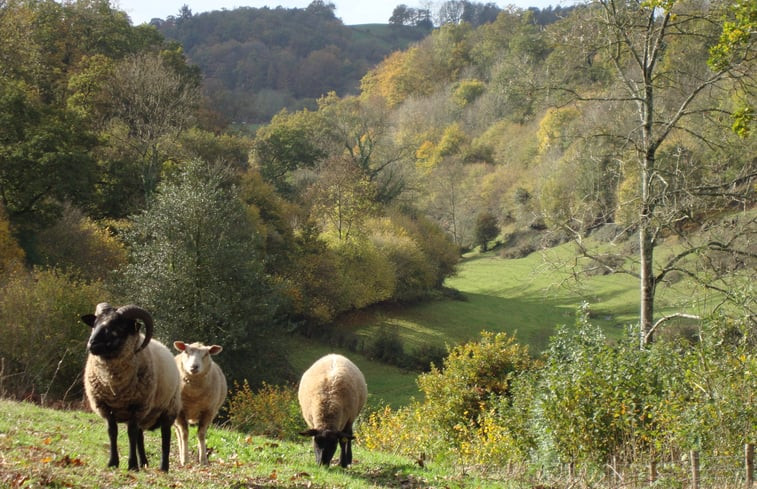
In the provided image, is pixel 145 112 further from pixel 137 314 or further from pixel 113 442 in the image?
pixel 113 442

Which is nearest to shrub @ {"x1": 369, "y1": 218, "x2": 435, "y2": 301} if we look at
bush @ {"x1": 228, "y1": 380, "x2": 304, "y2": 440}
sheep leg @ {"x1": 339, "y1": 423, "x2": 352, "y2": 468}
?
bush @ {"x1": 228, "y1": 380, "x2": 304, "y2": 440}

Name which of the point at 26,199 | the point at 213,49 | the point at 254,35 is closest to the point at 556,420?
the point at 26,199

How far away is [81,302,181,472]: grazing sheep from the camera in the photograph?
29.8ft

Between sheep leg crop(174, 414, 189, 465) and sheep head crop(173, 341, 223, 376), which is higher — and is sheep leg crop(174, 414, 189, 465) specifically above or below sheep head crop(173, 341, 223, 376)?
below

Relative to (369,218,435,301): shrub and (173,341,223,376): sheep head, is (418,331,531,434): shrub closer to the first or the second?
(173,341,223,376): sheep head

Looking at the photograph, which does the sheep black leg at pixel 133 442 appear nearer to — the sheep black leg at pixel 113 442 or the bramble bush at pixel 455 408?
the sheep black leg at pixel 113 442

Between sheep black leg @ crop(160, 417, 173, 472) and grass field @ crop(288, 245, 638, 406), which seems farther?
grass field @ crop(288, 245, 638, 406)

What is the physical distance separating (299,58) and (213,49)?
2439 centimetres

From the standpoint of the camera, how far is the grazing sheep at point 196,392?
11757 mm

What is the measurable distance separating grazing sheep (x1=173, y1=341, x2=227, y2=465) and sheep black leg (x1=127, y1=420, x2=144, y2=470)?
205 cm

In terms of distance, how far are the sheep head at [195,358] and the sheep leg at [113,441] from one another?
2.41 meters

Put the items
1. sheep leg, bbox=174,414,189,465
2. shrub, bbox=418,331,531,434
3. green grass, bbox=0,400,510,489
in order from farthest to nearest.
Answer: shrub, bbox=418,331,531,434, sheep leg, bbox=174,414,189,465, green grass, bbox=0,400,510,489

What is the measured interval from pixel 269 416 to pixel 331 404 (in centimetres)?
1281

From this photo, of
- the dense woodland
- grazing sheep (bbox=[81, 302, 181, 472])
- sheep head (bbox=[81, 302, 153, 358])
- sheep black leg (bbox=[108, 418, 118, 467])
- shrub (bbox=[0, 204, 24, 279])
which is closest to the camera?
sheep head (bbox=[81, 302, 153, 358])
